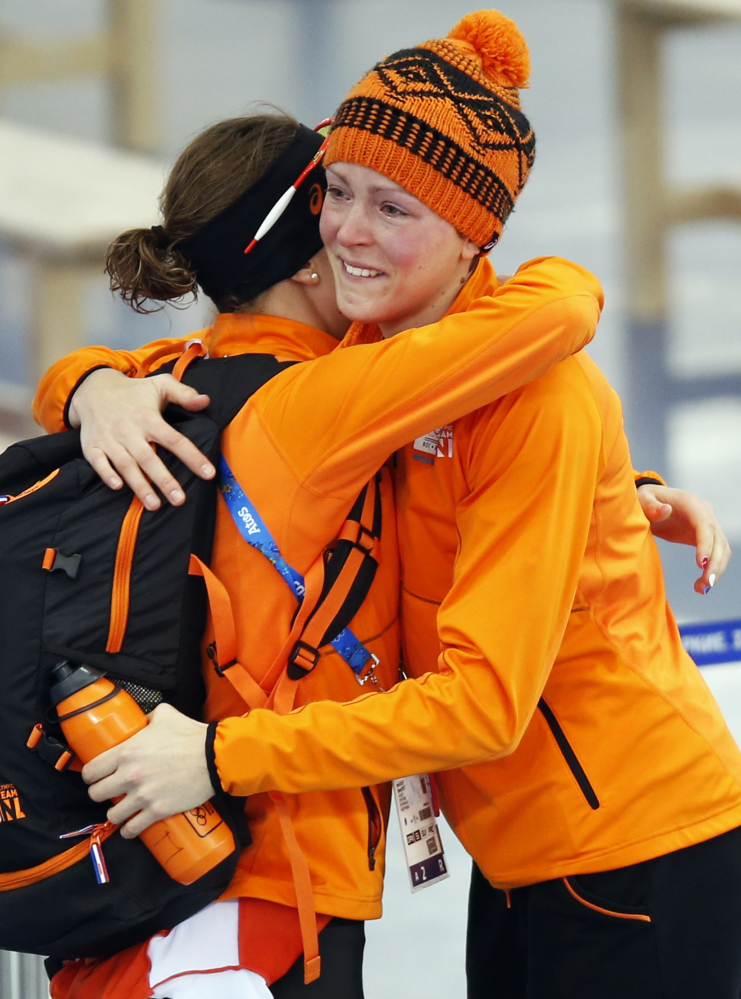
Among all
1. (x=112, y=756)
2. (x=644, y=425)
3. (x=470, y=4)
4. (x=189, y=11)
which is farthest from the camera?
(x=644, y=425)

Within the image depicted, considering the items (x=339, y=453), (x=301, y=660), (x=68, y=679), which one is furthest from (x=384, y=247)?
(x=68, y=679)

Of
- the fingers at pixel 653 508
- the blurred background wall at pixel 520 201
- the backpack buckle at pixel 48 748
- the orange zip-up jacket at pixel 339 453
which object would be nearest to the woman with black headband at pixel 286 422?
the orange zip-up jacket at pixel 339 453

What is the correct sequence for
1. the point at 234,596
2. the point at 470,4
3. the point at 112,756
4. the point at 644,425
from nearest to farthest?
the point at 112,756 → the point at 234,596 → the point at 470,4 → the point at 644,425

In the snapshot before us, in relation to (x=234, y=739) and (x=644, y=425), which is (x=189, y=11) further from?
(x=234, y=739)

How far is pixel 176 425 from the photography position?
1.30m

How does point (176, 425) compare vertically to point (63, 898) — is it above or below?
above

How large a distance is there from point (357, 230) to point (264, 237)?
0.17 metres

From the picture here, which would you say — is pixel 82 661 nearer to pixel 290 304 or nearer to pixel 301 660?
pixel 301 660

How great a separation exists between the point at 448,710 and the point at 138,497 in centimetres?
43

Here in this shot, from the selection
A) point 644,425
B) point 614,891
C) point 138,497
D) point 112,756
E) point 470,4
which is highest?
point 470,4

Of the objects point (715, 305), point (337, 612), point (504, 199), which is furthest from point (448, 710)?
point (715, 305)

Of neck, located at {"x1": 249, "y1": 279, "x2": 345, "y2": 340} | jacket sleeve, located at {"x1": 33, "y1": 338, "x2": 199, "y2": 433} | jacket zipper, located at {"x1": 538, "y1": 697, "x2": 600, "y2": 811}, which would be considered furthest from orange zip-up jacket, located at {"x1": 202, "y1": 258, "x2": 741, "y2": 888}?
jacket sleeve, located at {"x1": 33, "y1": 338, "x2": 199, "y2": 433}

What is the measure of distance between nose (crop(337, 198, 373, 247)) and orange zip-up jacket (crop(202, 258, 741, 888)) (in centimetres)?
15

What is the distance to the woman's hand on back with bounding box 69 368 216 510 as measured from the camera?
1224mm
